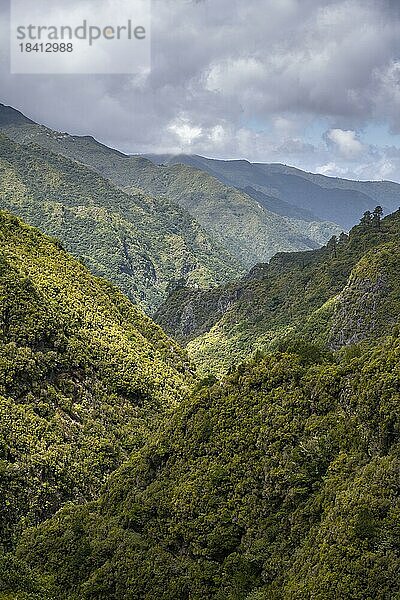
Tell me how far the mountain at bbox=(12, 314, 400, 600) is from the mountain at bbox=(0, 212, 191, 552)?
5.08m

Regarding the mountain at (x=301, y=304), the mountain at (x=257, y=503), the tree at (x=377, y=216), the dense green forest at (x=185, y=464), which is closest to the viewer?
the mountain at (x=257, y=503)

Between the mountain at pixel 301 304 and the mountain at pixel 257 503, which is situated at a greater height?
the mountain at pixel 301 304

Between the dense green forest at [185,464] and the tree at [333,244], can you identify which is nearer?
the dense green forest at [185,464]

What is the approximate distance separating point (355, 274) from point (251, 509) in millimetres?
46607

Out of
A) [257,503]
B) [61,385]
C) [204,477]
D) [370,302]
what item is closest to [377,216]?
[370,302]

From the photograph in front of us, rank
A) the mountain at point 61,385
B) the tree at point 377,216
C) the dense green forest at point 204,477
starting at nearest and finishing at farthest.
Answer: the dense green forest at point 204,477, the mountain at point 61,385, the tree at point 377,216

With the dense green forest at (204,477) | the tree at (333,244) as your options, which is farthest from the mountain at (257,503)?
the tree at (333,244)

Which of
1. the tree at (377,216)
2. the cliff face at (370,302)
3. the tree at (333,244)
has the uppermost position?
the tree at (377,216)

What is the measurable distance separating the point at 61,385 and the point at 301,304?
4827cm

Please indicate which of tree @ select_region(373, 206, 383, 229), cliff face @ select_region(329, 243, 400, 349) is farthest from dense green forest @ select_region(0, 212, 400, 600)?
tree @ select_region(373, 206, 383, 229)

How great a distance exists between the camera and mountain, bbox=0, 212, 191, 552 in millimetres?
40594

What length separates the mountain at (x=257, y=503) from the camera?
842 inches

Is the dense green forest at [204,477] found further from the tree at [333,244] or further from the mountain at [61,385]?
the tree at [333,244]

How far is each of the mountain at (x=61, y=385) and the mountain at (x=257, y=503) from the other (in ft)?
16.7
